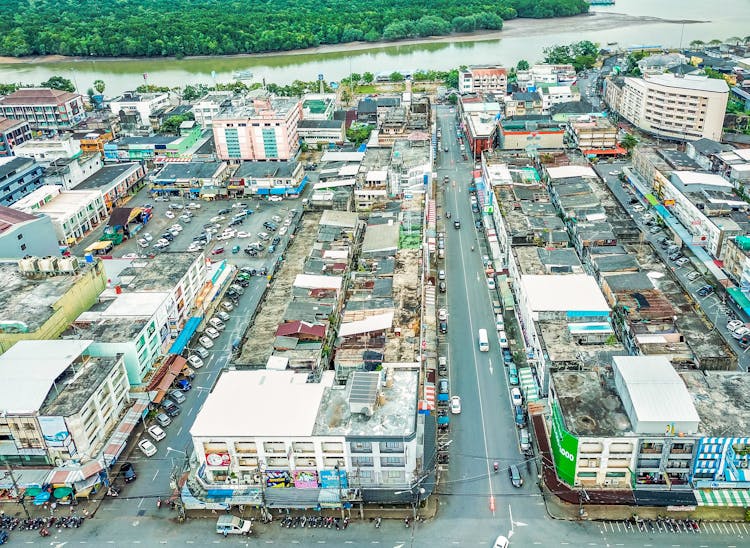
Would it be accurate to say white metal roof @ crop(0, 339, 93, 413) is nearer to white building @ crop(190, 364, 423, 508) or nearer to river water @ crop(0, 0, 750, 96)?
white building @ crop(190, 364, 423, 508)

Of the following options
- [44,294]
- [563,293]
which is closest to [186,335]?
[44,294]

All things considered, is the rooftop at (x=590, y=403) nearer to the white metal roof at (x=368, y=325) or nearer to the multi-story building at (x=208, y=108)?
the white metal roof at (x=368, y=325)

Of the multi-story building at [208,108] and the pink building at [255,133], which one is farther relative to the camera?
the multi-story building at [208,108]

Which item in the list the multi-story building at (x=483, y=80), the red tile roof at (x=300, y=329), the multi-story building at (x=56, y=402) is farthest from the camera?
the multi-story building at (x=483, y=80)

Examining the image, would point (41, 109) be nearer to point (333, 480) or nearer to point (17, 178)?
point (17, 178)

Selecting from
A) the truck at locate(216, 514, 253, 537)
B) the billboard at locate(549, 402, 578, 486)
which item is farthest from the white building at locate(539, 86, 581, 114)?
the truck at locate(216, 514, 253, 537)

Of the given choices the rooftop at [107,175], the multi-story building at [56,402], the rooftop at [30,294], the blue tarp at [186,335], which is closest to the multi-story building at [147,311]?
the blue tarp at [186,335]

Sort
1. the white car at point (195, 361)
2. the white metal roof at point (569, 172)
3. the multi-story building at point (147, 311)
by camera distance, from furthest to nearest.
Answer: the white metal roof at point (569, 172) < the white car at point (195, 361) < the multi-story building at point (147, 311)

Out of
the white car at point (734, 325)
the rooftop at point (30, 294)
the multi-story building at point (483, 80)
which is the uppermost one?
the multi-story building at point (483, 80)
